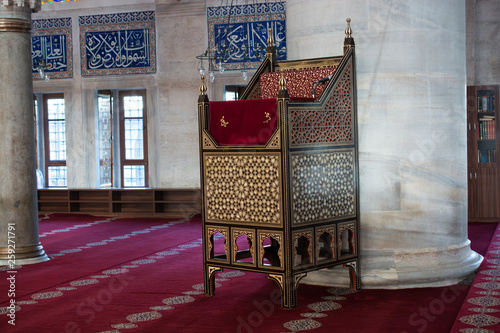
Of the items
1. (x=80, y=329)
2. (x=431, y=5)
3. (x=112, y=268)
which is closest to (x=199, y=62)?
(x=112, y=268)

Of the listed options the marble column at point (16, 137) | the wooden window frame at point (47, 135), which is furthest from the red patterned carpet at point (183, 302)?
the wooden window frame at point (47, 135)

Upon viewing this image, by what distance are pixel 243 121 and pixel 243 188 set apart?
1.21 feet

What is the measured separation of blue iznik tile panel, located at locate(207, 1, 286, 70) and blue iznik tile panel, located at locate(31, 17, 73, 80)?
2042 millimetres

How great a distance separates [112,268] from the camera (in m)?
5.09

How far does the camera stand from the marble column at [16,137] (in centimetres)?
547

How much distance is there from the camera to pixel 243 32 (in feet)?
28.6

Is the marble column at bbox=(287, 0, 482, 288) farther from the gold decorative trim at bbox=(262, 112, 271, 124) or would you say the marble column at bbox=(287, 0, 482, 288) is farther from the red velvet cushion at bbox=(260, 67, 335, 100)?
the gold decorative trim at bbox=(262, 112, 271, 124)

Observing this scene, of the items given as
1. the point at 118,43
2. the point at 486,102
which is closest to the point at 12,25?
the point at 118,43

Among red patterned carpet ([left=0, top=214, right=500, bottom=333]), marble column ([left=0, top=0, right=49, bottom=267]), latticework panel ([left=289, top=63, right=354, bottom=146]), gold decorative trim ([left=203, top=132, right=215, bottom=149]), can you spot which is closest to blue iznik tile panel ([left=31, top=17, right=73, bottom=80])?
marble column ([left=0, top=0, right=49, bottom=267])

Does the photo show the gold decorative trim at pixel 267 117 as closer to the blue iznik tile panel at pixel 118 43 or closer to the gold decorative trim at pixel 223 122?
the gold decorative trim at pixel 223 122

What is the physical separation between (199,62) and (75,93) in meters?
1.85

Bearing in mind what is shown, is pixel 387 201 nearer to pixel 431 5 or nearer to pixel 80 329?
pixel 431 5

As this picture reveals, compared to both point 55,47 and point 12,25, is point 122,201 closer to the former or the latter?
point 55,47

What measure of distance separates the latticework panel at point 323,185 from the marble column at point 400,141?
168 millimetres
